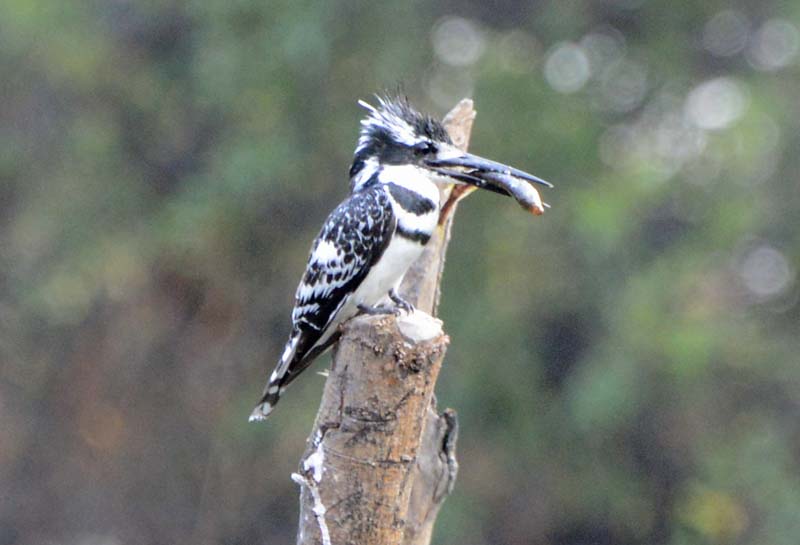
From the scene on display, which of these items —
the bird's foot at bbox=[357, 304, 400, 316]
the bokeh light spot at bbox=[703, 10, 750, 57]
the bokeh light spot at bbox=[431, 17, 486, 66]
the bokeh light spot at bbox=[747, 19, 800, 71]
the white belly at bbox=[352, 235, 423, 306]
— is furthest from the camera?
the bokeh light spot at bbox=[703, 10, 750, 57]

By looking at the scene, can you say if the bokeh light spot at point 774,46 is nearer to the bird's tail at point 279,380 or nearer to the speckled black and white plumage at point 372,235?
the speckled black and white plumage at point 372,235

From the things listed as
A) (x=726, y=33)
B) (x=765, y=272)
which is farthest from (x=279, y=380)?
(x=726, y=33)

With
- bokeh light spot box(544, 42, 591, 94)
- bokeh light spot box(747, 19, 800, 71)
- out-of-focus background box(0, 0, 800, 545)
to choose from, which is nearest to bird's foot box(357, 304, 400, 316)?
out-of-focus background box(0, 0, 800, 545)

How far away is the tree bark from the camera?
9.02 feet

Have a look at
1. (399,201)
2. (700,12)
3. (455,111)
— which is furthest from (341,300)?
(700,12)

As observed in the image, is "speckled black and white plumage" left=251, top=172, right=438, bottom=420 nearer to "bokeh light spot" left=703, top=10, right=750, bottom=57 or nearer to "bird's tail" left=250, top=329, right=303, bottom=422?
"bird's tail" left=250, top=329, right=303, bottom=422

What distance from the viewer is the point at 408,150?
3.68 meters

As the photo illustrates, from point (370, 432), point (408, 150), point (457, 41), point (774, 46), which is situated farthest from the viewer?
point (774, 46)

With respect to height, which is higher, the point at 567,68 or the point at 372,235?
the point at 567,68

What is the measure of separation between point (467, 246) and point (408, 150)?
4.17 meters

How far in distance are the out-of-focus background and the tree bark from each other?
4699 millimetres

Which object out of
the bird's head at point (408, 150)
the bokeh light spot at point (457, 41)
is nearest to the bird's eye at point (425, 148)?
the bird's head at point (408, 150)

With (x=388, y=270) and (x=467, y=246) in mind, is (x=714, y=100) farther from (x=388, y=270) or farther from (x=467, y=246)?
(x=388, y=270)

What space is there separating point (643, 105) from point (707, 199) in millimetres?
813
